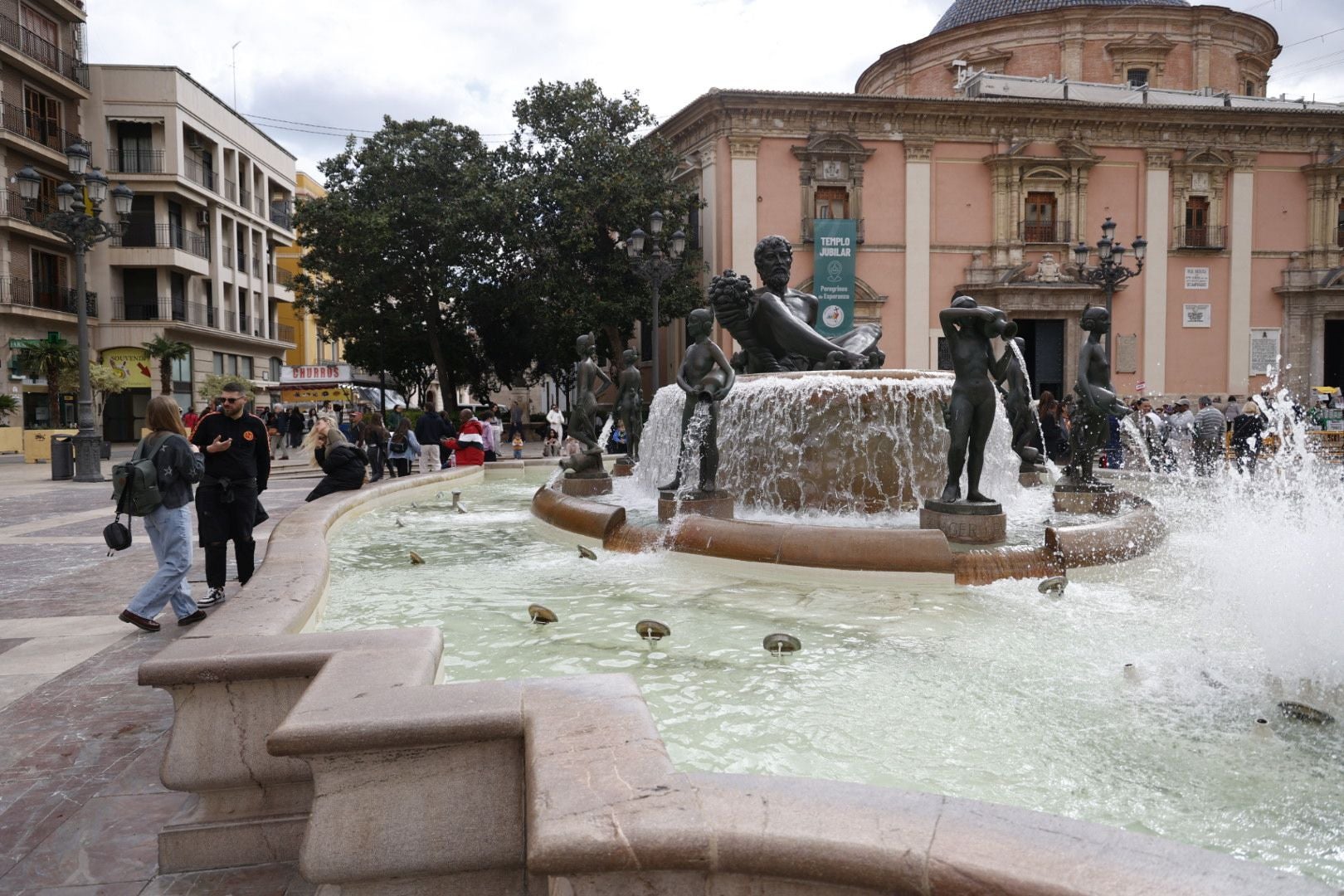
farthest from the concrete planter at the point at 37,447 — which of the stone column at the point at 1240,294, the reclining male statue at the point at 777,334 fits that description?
the stone column at the point at 1240,294

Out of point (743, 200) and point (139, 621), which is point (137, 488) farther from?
point (743, 200)

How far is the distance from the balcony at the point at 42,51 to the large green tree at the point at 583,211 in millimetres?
15945

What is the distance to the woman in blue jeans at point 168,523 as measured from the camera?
4832mm

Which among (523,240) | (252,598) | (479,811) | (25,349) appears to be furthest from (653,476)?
(25,349)

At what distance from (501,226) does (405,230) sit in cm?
297

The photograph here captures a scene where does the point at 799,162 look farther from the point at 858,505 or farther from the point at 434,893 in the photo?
the point at 434,893

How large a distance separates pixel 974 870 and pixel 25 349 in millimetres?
30740

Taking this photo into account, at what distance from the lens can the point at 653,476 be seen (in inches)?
376

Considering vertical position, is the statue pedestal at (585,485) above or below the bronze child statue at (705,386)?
below

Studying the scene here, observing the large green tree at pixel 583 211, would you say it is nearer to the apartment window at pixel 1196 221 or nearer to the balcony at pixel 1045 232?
the balcony at pixel 1045 232

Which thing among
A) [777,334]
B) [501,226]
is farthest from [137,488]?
[501,226]

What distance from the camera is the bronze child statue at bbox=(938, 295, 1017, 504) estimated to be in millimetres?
5883

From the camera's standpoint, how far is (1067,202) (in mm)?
30219

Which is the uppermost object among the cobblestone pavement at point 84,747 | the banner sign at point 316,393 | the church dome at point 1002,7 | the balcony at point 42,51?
the church dome at point 1002,7
